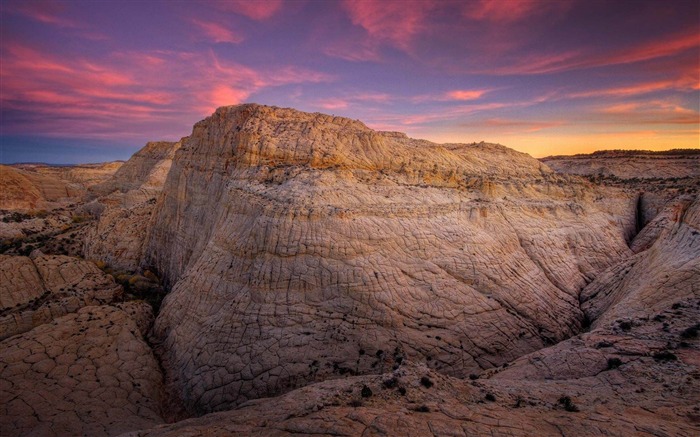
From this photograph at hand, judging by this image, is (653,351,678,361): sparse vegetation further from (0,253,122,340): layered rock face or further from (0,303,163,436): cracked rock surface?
(0,253,122,340): layered rock face

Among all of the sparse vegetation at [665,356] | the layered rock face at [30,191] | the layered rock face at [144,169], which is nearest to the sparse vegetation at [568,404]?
the sparse vegetation at [665,356]

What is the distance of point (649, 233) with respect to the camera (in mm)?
29953

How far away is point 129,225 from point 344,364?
3365 centimetres

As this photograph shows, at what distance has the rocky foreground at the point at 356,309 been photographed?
11078mm

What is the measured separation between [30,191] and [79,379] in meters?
71.2

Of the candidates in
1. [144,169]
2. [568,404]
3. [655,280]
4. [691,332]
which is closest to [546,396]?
[568,404]

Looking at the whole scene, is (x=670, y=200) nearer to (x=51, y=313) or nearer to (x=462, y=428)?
(x=462, y=428)

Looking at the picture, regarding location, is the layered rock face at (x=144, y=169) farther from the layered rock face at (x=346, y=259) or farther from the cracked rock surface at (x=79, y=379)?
the cracked rock surface at (x=79, y=379)

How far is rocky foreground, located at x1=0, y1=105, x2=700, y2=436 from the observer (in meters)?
11.1

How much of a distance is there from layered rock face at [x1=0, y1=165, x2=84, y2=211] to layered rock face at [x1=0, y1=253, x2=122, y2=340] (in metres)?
48.4

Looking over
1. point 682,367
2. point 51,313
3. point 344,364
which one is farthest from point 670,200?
point 51,313

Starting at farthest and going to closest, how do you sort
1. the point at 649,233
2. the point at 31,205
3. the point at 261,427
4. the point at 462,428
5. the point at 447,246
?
the point at 31,205, the point at 649,233, the point at 447,246, the point at 261,427, the point at 462,428

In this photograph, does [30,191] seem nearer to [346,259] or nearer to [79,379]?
[79,379]

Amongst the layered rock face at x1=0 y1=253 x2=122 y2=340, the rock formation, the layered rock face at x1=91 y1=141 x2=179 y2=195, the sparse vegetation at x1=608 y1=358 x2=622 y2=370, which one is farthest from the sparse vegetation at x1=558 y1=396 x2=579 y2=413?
the layered rock face at x1=91 y1=141 x2=179 y2=195
